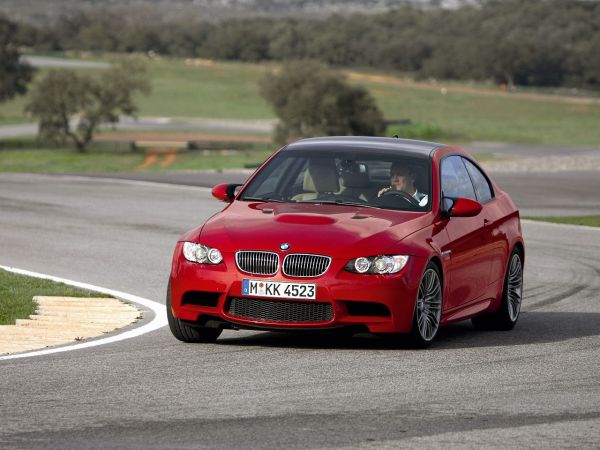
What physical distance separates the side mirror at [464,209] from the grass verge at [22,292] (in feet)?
11.4

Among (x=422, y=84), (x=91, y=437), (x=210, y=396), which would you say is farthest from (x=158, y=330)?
(x=422, y=84)

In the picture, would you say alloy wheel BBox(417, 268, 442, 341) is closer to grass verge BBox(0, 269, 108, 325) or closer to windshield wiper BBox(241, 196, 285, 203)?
windshield wiper BBox(241, 196, 285, 203)

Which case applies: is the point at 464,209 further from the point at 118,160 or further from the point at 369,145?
the point at 118,160

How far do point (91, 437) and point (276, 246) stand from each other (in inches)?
130

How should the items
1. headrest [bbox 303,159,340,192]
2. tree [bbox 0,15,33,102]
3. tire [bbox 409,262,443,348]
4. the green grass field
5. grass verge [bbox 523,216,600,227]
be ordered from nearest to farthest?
1. tire [bbox 409,262,443,348]
2. headrest [bbox 303,159,340,192]
3. grass verge [bbox 523,216,600,227]
4. the green grass field
5. tree [bbox 0,15,33,102]

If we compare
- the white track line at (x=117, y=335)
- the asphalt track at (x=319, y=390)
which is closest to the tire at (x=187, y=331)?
the asphalt track at (x=319, y=390)

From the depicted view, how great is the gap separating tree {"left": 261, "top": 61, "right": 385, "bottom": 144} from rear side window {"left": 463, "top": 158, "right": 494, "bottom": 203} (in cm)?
7025

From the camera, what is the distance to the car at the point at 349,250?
10.1 meters

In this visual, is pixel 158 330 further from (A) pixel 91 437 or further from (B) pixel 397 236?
(A) pixel 91 437

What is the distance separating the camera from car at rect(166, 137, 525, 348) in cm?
1007

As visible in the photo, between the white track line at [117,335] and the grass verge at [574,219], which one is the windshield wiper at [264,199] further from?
the grass verge at [574,219]

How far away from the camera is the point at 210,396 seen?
824cm

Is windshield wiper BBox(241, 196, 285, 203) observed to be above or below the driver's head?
below

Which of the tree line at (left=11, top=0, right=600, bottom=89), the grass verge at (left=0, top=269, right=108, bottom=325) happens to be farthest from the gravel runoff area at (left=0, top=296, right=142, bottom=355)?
the tree line at (left=11, top=0, right=600, bottom=89)
